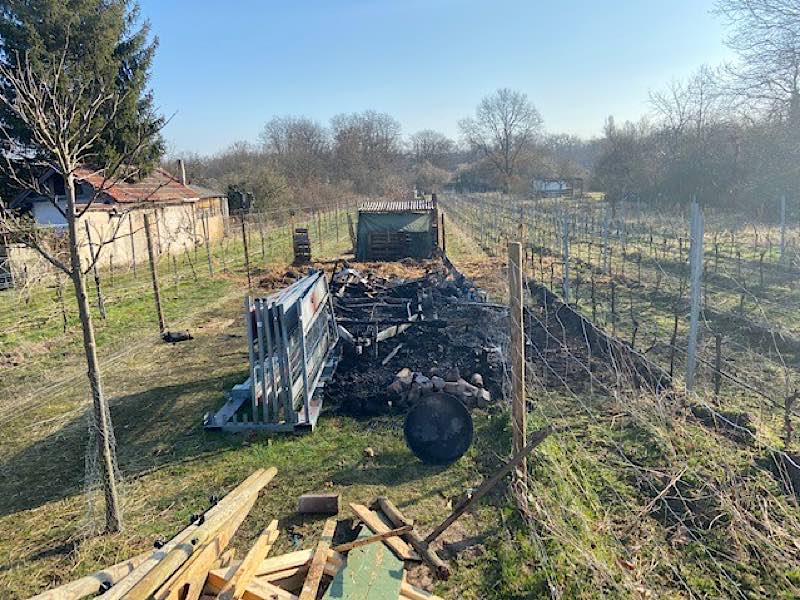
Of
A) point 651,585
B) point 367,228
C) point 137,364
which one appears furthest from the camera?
point 367,228

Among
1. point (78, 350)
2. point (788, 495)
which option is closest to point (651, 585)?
point (788, 495)

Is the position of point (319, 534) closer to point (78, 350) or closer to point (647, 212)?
point (78, 350)

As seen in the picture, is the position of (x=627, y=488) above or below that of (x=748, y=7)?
below

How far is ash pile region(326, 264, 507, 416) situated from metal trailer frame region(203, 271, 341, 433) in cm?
54

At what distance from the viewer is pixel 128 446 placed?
629cm

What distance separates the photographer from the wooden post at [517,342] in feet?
14.8

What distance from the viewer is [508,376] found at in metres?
7.04

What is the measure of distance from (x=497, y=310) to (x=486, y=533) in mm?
6404

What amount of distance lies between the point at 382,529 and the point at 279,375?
2.85m

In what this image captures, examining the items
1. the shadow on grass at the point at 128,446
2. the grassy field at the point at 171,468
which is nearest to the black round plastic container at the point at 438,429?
the grassy field at the point at 171,468

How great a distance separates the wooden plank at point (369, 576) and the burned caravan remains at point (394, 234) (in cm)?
1682

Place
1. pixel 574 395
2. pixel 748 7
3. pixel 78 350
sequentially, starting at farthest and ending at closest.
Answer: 1. pixel 748 7
2. pixel 78 350
3. pixel 574 395

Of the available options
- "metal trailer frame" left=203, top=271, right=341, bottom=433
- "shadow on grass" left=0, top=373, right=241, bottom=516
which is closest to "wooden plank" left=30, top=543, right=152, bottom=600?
"shadow on grass" left=0, top=373, right=241, bottom=516

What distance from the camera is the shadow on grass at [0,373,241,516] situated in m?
5.46
